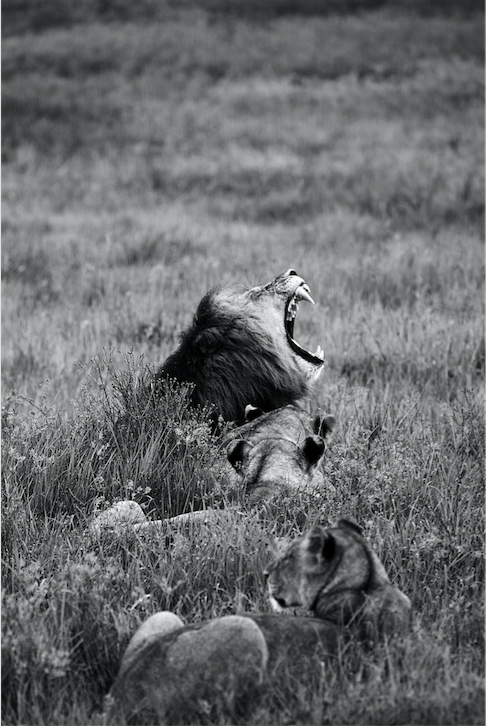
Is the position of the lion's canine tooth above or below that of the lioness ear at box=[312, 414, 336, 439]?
above

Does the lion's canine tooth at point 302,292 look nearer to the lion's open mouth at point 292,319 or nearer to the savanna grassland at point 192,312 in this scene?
the lion's open mouth at point 292,319

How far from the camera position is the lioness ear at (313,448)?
3.84 meters

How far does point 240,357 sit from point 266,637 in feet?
7.43

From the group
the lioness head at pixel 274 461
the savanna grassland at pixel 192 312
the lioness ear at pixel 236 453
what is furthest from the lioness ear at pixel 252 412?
the lioness ear at pixel 236 453

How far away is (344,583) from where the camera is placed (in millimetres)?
2689

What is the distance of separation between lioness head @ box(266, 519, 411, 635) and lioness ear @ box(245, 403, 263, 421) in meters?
1.66

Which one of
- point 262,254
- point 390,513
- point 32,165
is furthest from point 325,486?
→ point 32,165

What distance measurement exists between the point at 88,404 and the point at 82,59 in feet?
64.8

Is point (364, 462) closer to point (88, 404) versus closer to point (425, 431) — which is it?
point (425, 431)

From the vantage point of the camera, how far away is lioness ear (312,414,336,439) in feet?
14.3

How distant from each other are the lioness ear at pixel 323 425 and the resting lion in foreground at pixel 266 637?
158 cm

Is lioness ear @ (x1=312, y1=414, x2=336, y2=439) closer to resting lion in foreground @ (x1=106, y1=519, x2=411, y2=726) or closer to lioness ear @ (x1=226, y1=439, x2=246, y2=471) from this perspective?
lioness ear @ (x1=226, y1=439, x2=246, y2=471)

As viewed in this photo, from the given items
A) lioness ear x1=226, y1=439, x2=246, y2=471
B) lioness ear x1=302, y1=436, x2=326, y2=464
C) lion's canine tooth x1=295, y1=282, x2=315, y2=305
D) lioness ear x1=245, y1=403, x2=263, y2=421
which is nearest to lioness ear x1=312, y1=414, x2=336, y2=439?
lioness ear x1=245, y1=403, x2=263, y2=421

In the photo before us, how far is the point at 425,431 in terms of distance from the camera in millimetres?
4727
